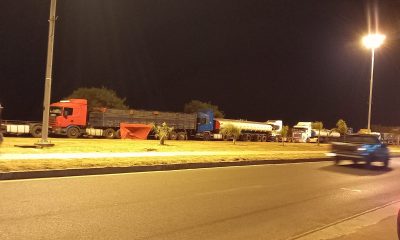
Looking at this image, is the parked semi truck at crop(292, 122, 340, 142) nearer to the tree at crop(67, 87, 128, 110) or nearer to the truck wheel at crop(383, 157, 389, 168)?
the tree at crop(67, 87, 128, 110)

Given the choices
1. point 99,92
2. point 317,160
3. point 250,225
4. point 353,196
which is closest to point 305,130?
point 99,92

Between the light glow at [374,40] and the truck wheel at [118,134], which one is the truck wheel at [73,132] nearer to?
the truck wheel at [118,134]

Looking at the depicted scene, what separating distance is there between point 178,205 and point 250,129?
160 ft

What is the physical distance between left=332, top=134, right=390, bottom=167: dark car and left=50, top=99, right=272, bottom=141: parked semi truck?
881 inches

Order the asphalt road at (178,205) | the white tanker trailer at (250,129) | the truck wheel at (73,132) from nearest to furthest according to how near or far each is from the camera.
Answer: the asphalt road at (178,205) → the truck wheel at (73,132) → the white tanker trailer at (250,129)

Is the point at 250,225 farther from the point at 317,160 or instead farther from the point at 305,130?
the point at 305,130

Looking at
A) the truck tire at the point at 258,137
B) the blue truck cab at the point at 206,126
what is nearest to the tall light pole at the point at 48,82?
the blue truck cab at the point at 206,126

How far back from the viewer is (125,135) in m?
41.5

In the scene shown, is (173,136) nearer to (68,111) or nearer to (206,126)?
(206,126)

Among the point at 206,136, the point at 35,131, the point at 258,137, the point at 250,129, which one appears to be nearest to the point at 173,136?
the point at 206,136

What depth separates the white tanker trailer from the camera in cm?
5432

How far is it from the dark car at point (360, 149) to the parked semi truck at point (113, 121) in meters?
22.4

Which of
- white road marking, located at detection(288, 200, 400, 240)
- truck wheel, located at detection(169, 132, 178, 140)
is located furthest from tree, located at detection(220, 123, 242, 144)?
white road marking, located at detection(288, 200, 400, 240)

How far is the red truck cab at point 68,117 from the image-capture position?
37.6 m
